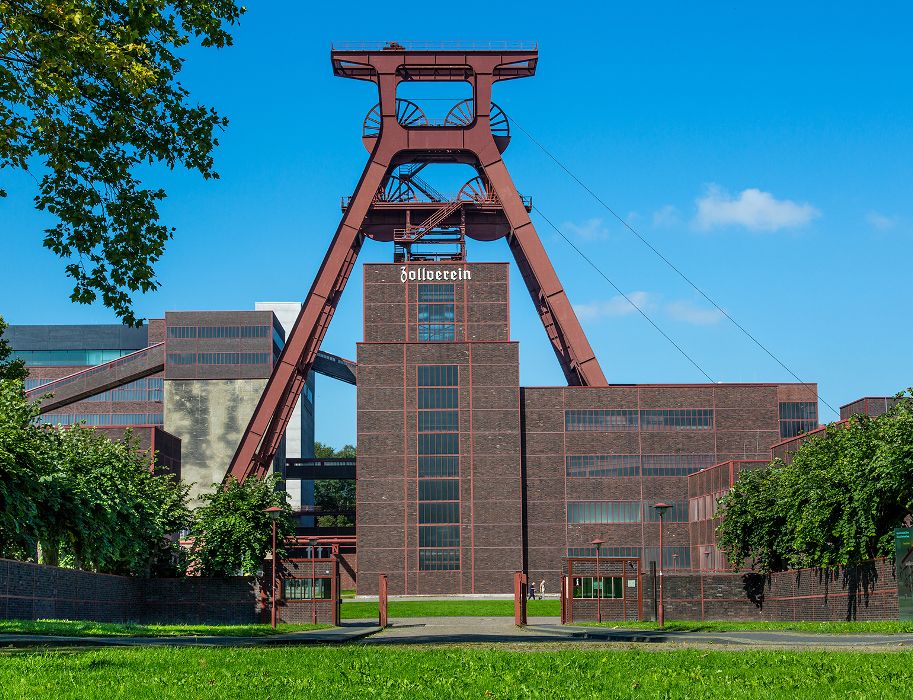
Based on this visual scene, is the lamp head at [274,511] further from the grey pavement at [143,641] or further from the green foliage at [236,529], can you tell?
the grey pavement at [143,641]

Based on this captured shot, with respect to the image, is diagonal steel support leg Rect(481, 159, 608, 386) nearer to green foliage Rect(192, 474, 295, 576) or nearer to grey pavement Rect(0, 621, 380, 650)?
green foliage Rect(192, 474, 295, 576)

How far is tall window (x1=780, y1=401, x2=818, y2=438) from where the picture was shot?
9788 cm

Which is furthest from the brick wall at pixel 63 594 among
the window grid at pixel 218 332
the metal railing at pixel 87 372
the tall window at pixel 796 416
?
the window grid at pixel 218 332

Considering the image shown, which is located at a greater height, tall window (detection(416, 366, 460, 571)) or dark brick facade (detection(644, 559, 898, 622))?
tall window (detection(416, 366, 460, 571))

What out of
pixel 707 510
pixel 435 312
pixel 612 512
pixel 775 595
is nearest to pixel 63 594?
pixel 775 595

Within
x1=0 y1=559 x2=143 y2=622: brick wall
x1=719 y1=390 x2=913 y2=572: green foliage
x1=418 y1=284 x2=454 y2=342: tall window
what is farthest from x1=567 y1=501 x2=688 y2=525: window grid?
x1=0 y1=559 x2=143 y2=622: brick wall

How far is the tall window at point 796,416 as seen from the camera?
97875 mm

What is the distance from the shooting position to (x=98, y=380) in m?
128

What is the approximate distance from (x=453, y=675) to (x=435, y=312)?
89.1m

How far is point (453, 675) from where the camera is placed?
14.4 m

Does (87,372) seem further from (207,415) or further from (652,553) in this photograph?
(652,553)

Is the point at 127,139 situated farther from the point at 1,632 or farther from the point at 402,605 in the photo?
the point at 402,605

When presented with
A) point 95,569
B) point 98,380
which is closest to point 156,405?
point 98,380

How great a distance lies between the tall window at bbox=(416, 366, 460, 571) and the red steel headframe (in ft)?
33.6
